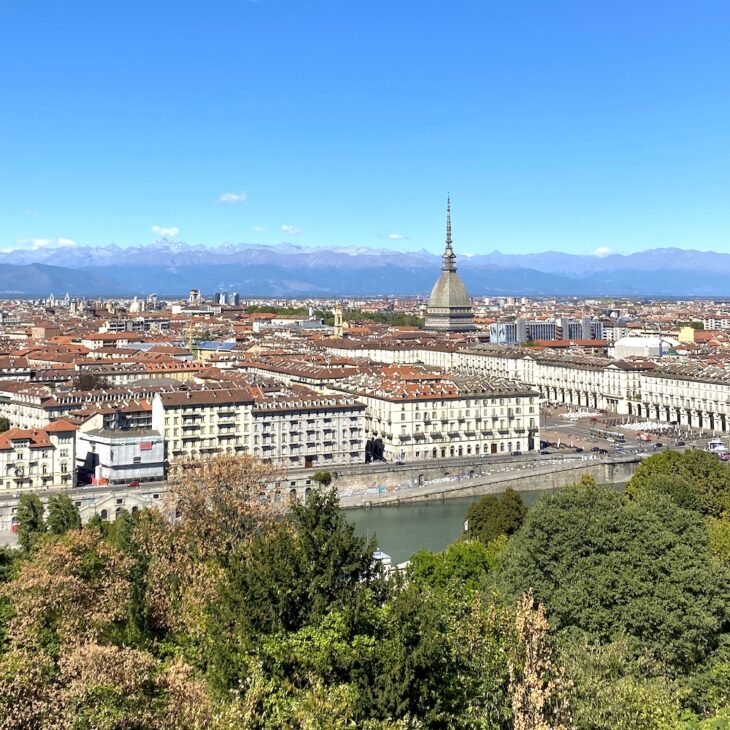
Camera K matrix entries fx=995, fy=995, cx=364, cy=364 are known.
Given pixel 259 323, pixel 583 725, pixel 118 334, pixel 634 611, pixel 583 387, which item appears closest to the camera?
pixel 583 725

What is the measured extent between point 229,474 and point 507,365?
45306 millimetres

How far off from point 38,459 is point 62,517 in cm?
835

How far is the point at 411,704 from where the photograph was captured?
980 centimetres

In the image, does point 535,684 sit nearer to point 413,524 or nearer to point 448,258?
point 413,524

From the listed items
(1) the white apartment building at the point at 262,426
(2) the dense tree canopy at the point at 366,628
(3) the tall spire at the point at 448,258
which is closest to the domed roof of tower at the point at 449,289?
(3) the tall spire at the point at 448,258

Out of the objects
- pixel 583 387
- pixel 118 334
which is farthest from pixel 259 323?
pixel 583 387

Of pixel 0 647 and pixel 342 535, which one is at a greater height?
pixel 342 535

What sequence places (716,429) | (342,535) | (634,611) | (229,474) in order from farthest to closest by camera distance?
(716,429)
(229,474)
(634,611)
(342,535)

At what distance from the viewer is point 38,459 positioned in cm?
3188

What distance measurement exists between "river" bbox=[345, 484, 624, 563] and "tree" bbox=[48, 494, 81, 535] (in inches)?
297

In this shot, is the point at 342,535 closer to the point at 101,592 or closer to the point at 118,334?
the point at 101,592

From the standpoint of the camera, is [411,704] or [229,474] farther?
[229,474]

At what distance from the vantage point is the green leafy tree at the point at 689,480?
2489cm

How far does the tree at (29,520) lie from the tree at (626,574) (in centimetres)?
1137
